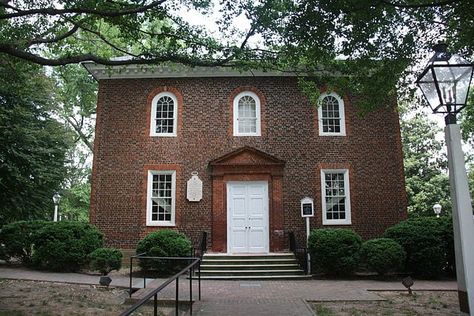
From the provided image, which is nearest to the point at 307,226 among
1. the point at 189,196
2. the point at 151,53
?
the point at 189,196

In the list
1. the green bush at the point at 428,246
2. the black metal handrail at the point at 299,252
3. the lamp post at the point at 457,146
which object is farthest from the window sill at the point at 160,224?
the lamp post at the point at 457,146

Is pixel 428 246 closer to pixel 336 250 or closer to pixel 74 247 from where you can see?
pixel 336 250

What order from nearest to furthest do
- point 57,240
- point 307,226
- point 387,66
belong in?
point 387,66 → point 57,240 → point 307,226

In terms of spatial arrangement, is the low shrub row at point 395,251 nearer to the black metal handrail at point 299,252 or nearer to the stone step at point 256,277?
the stone step at point 256,277

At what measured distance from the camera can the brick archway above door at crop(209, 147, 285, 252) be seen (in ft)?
50.0

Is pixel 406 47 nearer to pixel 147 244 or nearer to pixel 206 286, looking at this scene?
pixel 206 286

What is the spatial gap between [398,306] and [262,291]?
3.30 m

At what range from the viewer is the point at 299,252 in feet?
48.2

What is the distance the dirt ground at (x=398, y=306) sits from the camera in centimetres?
814

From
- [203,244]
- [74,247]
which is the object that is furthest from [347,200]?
[74,247]

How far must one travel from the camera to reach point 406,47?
351 inches

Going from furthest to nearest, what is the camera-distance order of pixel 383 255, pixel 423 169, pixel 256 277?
1. pixel 423 169
2. pixel 256 277
3. pixel 383 255

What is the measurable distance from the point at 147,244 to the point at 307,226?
5412 millimetres

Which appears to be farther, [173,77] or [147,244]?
[173,77]
